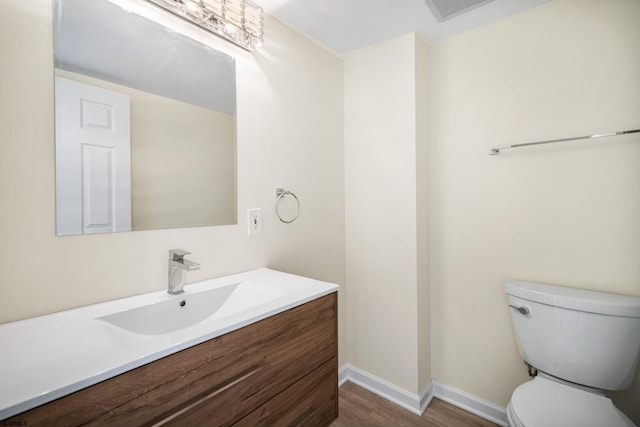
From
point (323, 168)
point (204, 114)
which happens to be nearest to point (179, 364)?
point (204, 114)

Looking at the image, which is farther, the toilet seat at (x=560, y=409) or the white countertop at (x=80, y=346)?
the toilet seat at (x=560, y=409)

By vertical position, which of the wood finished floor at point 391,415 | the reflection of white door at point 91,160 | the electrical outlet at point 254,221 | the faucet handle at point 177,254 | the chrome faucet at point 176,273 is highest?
the reflection of white door at point 91,160

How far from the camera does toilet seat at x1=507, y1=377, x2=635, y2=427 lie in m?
1.02

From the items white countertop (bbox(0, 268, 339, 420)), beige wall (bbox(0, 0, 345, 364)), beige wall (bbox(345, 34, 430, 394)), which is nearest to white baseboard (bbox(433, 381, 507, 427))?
beige wall (bbox(345, 34, 430, 394))

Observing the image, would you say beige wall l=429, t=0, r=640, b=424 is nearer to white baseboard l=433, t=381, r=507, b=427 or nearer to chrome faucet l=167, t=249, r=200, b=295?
white baseboard l=433, t=381, r=507, b=427

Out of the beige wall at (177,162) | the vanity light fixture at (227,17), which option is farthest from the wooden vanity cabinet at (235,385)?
the vanity light fixture at (227,17)

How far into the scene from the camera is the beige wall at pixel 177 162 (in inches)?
42.5

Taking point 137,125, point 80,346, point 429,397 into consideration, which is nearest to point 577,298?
point 429,397

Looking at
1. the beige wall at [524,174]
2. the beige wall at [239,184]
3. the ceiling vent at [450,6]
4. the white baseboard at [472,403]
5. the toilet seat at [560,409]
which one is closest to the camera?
the beige wall at [239,184]

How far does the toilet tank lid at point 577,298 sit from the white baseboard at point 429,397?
2.40ft

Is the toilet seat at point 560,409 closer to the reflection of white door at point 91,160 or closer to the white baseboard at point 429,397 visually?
the white baseboard at point 429,397

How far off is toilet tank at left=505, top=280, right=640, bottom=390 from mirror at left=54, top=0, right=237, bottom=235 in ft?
4.88

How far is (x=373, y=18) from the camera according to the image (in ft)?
5.15

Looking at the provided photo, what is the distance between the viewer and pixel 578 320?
4.06 ft
